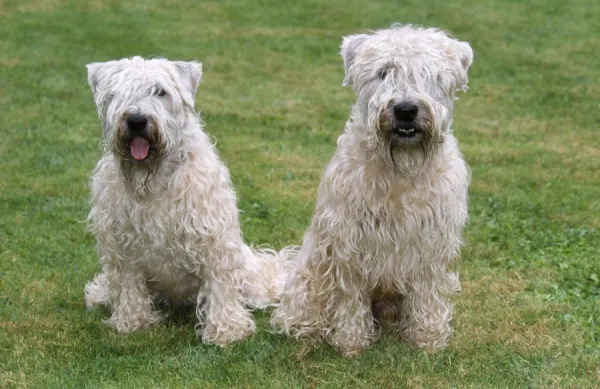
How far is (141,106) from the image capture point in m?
5.34

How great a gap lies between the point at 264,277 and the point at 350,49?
217 cm

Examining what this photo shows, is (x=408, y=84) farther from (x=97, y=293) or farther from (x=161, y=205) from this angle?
(x=97, y=293)

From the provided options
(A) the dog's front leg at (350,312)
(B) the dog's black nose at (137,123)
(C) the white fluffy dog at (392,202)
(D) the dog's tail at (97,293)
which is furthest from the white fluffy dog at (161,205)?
(A) the dog's front leg at (350,312)

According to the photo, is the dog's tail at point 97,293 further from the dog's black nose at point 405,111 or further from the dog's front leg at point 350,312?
the dog's black nose at point 405,111

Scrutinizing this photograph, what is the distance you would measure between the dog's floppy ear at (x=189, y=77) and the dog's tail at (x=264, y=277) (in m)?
1.45

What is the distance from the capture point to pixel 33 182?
930cm

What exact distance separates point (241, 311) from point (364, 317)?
975 mm

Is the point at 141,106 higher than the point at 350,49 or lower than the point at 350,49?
lower

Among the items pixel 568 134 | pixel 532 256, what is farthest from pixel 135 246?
Answer: pixel 568 134

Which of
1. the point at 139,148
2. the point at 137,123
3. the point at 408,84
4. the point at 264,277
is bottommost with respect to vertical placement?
the point at 264,277

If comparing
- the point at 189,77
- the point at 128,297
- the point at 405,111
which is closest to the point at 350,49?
the point at 405,111

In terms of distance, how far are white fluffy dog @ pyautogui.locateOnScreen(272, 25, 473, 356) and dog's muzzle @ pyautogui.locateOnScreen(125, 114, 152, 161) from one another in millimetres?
1242

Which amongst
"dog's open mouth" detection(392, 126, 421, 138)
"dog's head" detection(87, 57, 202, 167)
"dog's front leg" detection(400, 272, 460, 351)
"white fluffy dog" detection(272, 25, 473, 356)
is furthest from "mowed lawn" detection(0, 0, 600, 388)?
"dog's open mouth" detection(392, 126, 421, 138)

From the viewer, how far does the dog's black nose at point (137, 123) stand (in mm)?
5320
